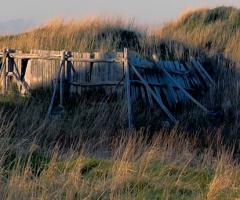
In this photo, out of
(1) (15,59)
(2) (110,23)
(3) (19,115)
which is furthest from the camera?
(2) (110,23)

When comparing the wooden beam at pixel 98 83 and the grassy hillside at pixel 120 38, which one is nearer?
the wooden beam at pixel 98 83

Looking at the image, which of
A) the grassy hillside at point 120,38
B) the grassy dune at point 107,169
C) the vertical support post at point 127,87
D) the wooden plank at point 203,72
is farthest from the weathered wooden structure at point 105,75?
the grassy dune at point 107,169

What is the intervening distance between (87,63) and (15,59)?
98.3 inches

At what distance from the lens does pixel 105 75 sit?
1650cm

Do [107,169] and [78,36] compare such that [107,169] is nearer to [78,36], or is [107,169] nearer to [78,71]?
[78,71]

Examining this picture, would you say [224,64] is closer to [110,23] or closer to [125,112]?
[110,23]

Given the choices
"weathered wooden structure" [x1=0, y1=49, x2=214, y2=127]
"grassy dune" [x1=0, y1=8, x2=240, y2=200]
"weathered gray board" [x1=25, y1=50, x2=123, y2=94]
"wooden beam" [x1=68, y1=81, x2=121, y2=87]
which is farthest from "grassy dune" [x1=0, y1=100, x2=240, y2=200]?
"weathered gray board" [x1=25, y1=50, x2=123, y2=94]

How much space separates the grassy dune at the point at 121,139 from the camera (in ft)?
23.5

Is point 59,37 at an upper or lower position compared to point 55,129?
upper

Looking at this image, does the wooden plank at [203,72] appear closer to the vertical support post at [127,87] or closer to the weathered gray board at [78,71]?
the weathered gray board at [78,71]

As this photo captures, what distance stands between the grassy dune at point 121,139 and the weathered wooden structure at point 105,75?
1.76ft

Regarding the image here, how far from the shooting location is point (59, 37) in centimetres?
1964

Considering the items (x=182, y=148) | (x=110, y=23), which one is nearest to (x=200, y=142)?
(x=182, y=148)

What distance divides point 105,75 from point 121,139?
18.1ft
